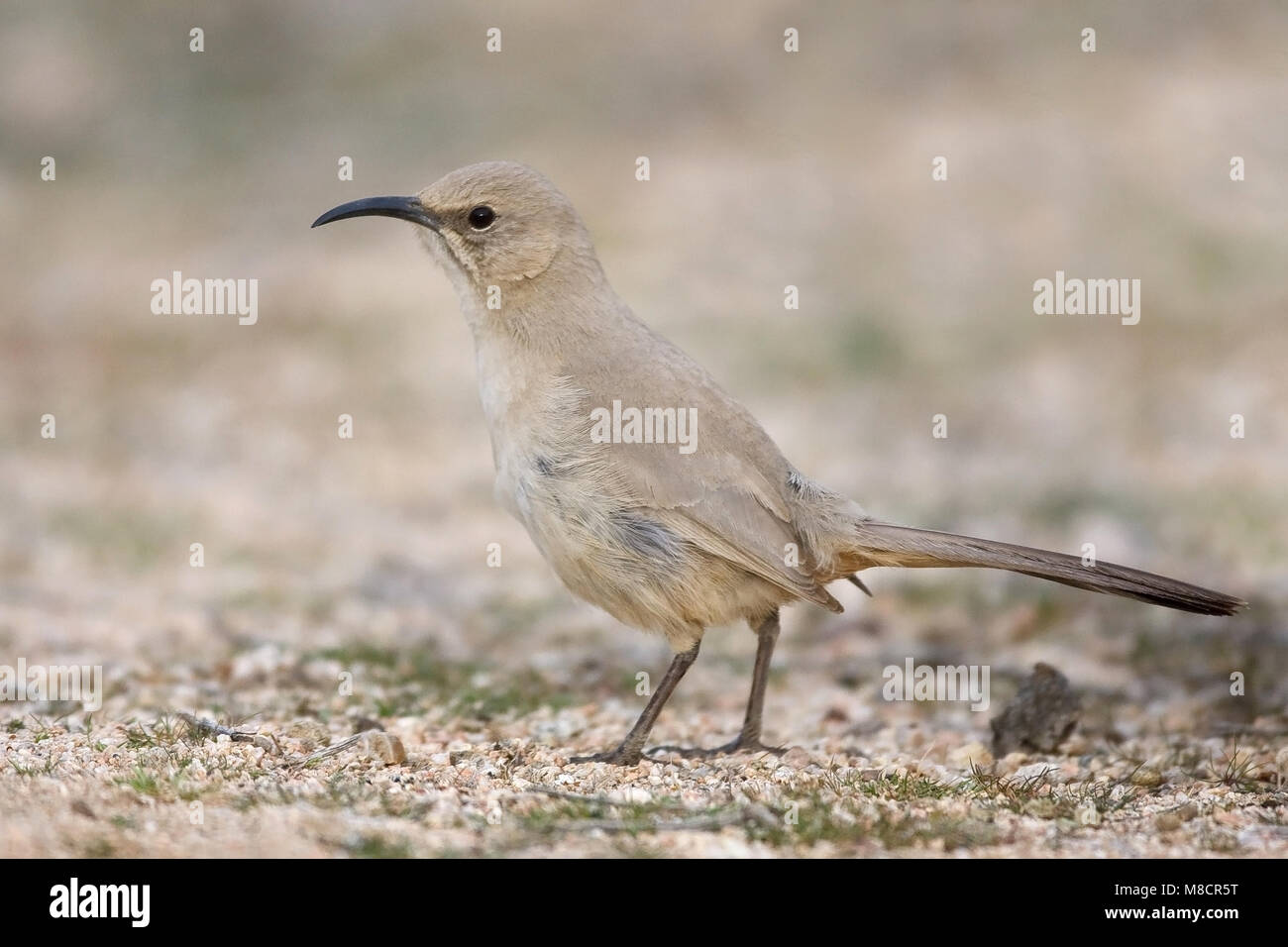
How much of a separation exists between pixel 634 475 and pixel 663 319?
287 inches

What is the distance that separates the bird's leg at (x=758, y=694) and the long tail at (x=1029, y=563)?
1.66 ft

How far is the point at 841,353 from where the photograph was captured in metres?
12.0

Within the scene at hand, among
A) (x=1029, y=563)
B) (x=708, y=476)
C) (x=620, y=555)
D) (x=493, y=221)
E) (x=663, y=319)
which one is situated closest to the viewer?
(x=1029, y=563)

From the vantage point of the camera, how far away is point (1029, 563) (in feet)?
17.1

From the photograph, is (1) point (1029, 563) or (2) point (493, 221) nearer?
(1) point (1029, 563)

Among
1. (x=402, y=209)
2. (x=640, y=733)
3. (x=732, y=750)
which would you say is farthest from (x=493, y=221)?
(x=732, y=750)

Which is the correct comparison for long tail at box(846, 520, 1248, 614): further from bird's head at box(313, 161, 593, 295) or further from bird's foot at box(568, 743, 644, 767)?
bird's head at box(313, 161, 593, 295)

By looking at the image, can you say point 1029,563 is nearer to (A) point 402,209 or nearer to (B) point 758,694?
(B) point 758,694

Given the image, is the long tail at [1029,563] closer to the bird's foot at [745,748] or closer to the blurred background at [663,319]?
the bird's foot at [745,748]

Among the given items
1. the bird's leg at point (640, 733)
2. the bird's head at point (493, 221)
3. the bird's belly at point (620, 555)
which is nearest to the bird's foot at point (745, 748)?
the bird's leg at point (640, 733)

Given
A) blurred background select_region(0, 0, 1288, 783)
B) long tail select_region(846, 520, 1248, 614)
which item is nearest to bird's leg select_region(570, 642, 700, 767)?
long tail select_region(846, 520, 1248, 614)

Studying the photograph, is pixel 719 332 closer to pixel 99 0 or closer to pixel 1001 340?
pixel 1001 340

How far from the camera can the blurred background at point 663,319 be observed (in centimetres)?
769

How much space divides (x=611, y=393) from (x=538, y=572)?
12.6ft
